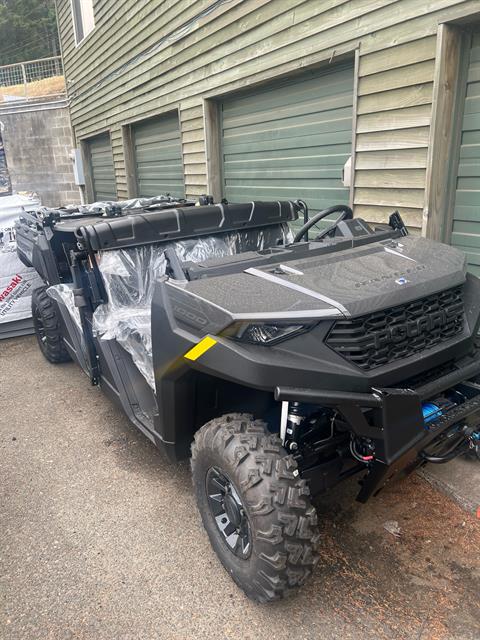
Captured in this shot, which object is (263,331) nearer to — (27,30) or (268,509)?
(268,509)

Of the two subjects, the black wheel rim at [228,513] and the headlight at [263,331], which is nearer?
the headlight at [263,331]

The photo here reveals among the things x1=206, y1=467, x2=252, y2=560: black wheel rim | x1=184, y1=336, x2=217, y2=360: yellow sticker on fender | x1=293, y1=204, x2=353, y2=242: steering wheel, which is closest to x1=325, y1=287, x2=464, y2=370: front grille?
x1=184, y1=336, x2=217, y2=360: yellow sticker on fender

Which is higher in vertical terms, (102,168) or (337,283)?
(102,168)

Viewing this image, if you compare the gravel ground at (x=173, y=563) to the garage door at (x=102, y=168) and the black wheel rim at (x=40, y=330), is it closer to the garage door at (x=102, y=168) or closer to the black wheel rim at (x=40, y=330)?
the black wheel rim at (x=40, y=330)

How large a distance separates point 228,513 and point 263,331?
815mm

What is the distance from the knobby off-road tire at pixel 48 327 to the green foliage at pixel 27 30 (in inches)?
1363

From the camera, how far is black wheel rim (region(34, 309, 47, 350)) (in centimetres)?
470

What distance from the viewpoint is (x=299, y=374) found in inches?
67.6

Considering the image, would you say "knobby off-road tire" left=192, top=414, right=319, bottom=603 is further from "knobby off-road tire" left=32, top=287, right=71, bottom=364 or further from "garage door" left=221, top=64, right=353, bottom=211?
"garage door" left=221, top=64, right=353, bottom=211

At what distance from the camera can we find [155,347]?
224 centimetres

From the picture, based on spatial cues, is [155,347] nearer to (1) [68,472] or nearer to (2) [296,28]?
(1) [68,472]

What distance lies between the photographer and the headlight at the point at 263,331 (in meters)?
1.77

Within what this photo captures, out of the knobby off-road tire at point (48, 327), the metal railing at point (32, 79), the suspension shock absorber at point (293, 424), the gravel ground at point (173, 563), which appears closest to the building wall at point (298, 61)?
the gravel ground at point (173, 563)

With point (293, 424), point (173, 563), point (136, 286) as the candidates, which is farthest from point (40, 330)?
point (293, 424)
